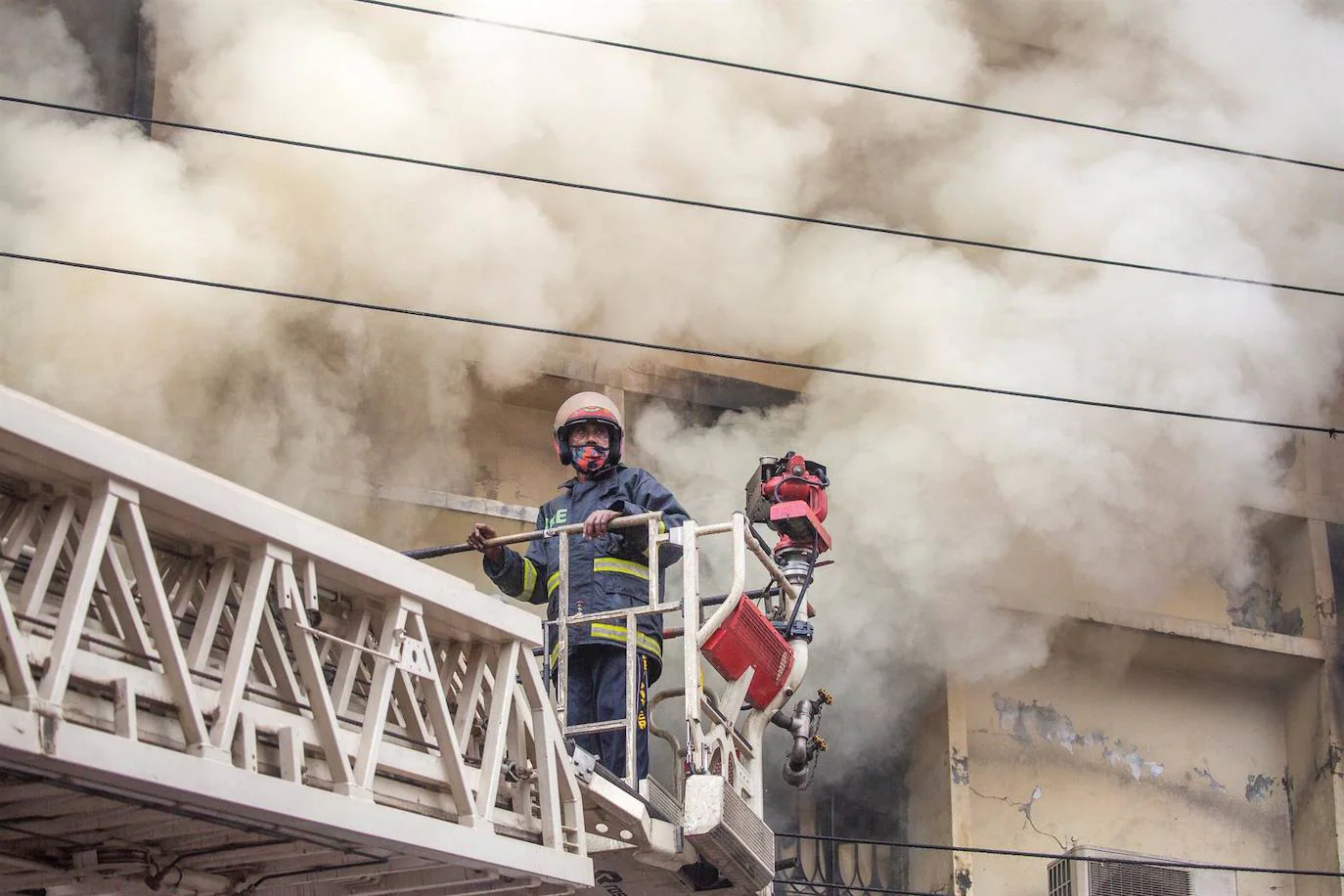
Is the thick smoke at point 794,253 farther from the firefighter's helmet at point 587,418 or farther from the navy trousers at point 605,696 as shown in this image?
the navy trousers at point 605,696

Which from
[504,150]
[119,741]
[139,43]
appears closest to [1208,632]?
[504,150]

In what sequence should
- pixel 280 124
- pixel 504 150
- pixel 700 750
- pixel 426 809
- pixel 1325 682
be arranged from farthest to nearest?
pixel 1325 682
pixel 504 150
pixel 280 124
pixel 700 750
pixel 426 809

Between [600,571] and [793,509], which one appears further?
[793,509]

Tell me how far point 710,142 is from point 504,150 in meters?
1.29

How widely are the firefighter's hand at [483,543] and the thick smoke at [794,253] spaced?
9.90 ft

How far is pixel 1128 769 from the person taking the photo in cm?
1120

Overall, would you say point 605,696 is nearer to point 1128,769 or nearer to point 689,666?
point 689,666

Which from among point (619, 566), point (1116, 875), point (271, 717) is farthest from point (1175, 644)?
point (271, 717)

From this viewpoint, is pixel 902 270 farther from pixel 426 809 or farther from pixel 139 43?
pixel 426 809

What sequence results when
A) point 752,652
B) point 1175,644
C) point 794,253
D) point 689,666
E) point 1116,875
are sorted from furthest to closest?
point 794,253, point 1175,644, point 1116,875, point 752,652, point 689,666

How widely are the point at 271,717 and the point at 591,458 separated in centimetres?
245

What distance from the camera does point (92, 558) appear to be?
13.8ft

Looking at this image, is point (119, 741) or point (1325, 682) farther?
point (1325, 682)

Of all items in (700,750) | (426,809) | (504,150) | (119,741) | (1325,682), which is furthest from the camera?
(1325,682)
